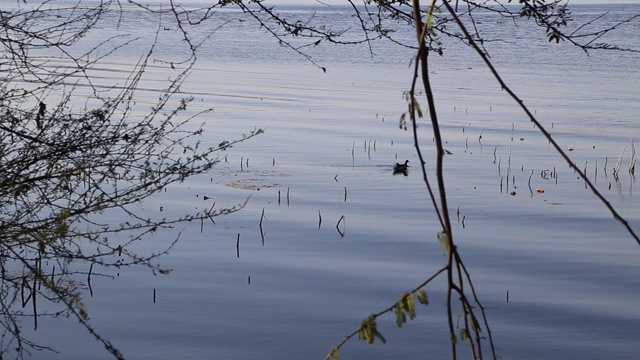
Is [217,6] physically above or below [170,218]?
above

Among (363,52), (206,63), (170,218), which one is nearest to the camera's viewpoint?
→ (170,218)

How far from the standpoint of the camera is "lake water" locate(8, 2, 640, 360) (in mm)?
7309

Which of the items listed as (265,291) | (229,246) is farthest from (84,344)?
(229,246)

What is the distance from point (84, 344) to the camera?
7133 millimetres

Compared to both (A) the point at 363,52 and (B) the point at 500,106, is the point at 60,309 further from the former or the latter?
(A) the point at 363,52

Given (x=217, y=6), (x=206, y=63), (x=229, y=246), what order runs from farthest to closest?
(x=206, y=63) → (x=229, y=246) → (x=217, y=6)

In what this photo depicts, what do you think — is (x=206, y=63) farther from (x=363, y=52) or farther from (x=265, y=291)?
(x=265, y=291)

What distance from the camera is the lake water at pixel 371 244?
24.0 ft

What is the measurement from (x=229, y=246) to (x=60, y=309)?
2.07 m

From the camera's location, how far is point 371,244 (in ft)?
31.4

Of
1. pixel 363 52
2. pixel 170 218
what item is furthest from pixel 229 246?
pixel 363 52

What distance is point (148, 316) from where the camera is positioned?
7.56 m

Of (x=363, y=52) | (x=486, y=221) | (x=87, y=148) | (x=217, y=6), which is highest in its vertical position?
(x=217, y=6)

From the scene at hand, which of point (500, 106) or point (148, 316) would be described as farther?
point (500, 106)
